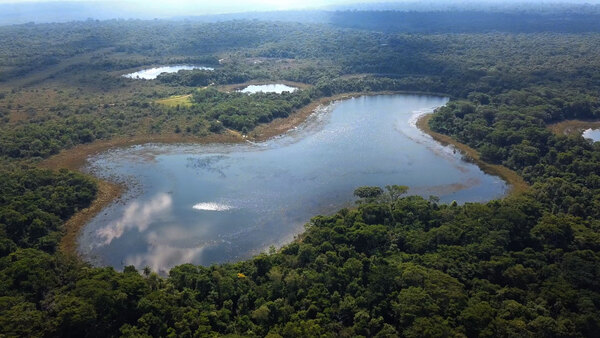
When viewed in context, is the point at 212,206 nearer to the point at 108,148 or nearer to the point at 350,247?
the point at 350,247

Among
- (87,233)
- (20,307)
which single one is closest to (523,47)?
Answer: (87,233)

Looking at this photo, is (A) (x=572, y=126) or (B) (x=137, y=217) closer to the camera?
(B) (x=137, y=217)

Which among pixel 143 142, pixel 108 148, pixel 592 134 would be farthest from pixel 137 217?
pixel 592 134

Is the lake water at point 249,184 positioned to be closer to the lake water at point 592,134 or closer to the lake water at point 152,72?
the lake water at point 592,134

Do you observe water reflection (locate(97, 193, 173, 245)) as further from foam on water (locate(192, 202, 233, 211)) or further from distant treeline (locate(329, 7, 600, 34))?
distant treeline (locate(329, 7, 600, 34))

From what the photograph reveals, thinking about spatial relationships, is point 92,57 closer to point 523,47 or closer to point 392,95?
point 392,95

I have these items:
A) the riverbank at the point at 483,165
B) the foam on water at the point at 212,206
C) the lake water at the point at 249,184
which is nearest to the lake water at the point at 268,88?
the lake water at the point at 249,184
